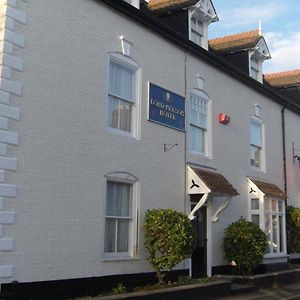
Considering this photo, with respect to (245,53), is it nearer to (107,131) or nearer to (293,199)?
(293,199)

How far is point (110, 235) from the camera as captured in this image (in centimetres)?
1126

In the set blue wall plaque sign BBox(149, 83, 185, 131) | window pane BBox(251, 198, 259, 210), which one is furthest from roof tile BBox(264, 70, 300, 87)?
blue wall plaque sign BBox(149, 83, 185, 131)

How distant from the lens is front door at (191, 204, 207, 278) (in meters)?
14.5

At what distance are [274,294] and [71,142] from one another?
746cm

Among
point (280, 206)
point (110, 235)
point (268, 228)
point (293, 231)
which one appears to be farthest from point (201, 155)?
point (293, 231)

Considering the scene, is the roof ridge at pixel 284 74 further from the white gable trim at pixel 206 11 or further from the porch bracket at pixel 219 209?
the porch bracket at pixel 219 209

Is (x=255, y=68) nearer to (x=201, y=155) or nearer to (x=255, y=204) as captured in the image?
(x=255, y=204)

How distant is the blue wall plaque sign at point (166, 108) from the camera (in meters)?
12.8

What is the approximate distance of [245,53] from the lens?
18.8 m

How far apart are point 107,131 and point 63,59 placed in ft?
6.36


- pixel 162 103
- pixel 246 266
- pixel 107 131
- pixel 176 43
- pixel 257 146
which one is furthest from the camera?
pixel 257 146

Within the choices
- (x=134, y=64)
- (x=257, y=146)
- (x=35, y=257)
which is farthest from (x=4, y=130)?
(x=257, y=146)

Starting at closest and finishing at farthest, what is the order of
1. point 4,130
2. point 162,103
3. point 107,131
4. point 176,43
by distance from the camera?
1. point 4,130
2. point 107,131
3. point 162,103
4. point 176,43

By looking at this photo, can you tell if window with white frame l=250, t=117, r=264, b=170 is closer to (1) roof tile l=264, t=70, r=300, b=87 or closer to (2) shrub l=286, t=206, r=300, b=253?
(2) shrub l=286, t=206, r=300, b=253
